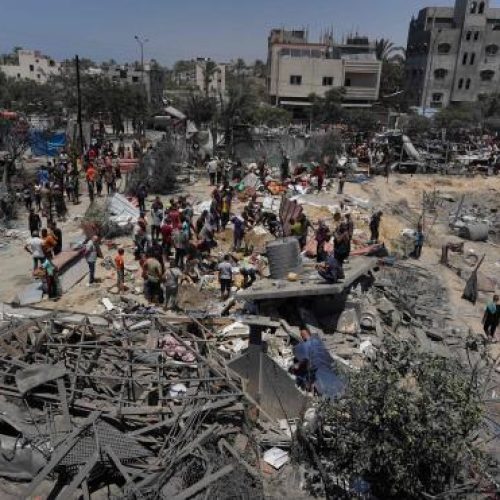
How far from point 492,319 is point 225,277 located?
6.14 m

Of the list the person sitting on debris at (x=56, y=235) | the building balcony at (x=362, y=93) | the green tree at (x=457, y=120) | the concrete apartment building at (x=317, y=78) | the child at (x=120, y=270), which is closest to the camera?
the child at (x=120, y=270)

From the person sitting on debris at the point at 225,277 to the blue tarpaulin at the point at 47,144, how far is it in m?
21.9

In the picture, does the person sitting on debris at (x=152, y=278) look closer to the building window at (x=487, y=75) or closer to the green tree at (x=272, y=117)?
the green tree at (x=272, y=117)

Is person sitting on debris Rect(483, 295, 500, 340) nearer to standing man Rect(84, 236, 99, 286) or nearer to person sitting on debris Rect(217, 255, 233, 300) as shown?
person sitting on debris Rect(217, 255, 233, 300)

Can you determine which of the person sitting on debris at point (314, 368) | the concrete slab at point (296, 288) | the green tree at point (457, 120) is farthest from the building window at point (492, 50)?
the person sitting on debris at point (314, 368)

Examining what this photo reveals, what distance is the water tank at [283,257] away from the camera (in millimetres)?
11500

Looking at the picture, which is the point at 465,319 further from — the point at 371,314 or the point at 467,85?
the point at 467,85

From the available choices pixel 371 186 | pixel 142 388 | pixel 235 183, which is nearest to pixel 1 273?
pixel 142 388

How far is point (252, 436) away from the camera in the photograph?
7.19m

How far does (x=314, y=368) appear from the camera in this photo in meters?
8.49

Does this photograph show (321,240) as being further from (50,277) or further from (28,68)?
(28,68)

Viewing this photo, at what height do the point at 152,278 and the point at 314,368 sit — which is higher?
the point at 152,278

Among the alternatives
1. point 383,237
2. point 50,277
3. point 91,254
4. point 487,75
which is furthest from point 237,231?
point 487,75

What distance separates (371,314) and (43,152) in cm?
2530
